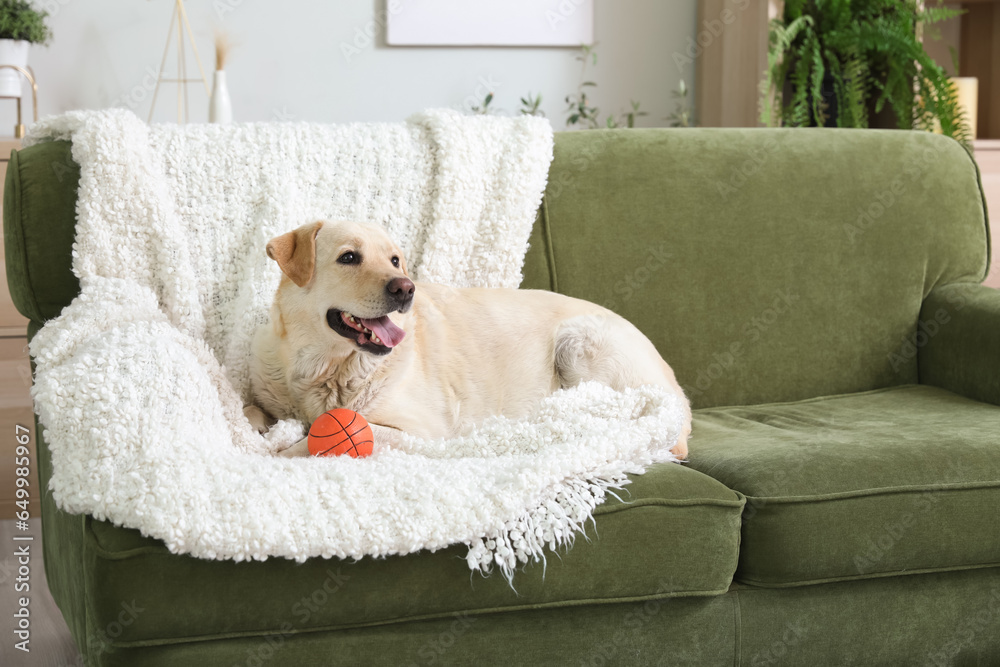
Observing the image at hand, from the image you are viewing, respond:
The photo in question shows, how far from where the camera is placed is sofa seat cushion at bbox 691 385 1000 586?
5.07 feet

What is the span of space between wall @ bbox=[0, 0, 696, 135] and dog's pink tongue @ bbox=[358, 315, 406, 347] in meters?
2.30

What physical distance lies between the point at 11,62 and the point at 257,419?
7.74 ft

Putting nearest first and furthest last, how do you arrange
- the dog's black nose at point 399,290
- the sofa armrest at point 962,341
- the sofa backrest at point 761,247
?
the dog's black nose at point 399,290 < the sofa armrest at point 962,341 < the sofa backrest at point 761,247

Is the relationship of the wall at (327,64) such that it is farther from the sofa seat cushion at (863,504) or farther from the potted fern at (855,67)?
the sofa seat cushion at (863,504)

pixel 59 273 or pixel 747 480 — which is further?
pixel 59 273

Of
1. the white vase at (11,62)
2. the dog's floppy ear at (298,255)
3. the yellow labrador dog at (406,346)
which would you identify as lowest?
the yellow labrador dog at (406,346)

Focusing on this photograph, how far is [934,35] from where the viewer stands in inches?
136

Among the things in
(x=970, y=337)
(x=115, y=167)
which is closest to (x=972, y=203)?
(x=970, y=337)

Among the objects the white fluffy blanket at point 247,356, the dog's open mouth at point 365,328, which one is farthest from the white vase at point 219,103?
the dog's open mouth at point 365,328

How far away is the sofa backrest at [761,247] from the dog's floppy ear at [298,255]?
27.7 inches

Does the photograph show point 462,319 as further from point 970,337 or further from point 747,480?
point 970,337

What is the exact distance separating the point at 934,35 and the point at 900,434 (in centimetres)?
241

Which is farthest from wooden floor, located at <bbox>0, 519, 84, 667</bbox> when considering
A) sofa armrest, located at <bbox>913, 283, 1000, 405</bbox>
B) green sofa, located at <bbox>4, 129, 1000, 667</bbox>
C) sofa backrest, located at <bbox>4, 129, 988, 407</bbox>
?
sofa armrest, located at <bbox>913, 283, 1000, 405</bbox>

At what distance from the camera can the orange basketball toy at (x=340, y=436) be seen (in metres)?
1.62
